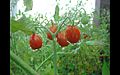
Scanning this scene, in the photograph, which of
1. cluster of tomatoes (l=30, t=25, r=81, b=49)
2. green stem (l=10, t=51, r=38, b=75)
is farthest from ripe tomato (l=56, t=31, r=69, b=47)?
green stem (l=10, t=51, r=38, b=75)

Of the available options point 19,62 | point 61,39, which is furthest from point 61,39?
point 19,62

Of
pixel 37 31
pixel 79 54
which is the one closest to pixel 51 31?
pixel 37 31

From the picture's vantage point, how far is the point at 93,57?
89 cm

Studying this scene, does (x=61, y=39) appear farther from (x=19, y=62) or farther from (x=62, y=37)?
(x=19, y=62)

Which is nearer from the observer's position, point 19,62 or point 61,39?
point 19,62

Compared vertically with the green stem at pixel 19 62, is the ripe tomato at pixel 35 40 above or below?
above

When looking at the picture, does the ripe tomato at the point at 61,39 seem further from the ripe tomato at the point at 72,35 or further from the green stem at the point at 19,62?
the green stem at the point at 19,62

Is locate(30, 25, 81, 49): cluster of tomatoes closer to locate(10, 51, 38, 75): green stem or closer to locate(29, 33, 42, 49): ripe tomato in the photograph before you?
locate(29, 33, 42, 49): ripe tomato

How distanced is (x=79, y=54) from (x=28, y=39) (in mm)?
267

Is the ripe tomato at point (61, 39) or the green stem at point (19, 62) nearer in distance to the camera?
the green stem at point (19, 62)

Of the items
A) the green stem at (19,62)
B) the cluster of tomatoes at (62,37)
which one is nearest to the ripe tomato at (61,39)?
the cluster of tomatoes at (62,37)
